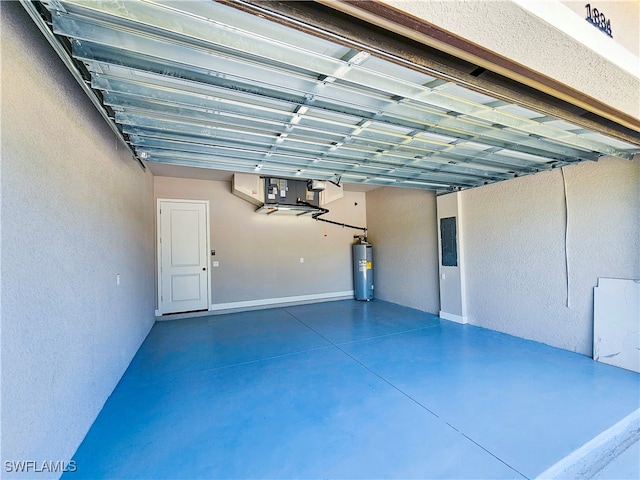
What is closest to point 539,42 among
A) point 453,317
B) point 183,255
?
point 453,317

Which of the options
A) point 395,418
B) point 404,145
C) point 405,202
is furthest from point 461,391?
point 405,202

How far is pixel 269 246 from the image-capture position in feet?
20.5

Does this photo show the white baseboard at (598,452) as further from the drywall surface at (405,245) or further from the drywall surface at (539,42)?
the drywall surface at (405,245)

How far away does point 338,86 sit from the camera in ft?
5.80

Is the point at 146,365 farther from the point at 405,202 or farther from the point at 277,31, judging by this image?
the point at 405,202

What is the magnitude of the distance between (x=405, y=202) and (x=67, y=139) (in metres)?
5.52

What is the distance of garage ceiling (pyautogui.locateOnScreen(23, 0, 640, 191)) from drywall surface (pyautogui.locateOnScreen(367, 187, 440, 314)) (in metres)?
2.11

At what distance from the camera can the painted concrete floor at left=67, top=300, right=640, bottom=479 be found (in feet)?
5.71

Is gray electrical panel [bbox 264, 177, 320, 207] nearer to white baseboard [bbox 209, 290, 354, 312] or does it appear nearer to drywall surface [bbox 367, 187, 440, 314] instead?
drywall surface [bbox 367, 187, 440, 314]

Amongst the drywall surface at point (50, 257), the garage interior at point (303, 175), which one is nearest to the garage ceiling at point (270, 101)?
the garage interior at point (303, 175)

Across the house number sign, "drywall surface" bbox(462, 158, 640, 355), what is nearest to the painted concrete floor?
"drywall surface" bbox(462, 158, 640, 355)

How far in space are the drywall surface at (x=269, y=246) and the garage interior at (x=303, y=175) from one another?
126 centimetres

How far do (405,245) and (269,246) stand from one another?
3021 millimetres

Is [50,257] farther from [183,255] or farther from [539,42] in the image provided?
[183,255]
